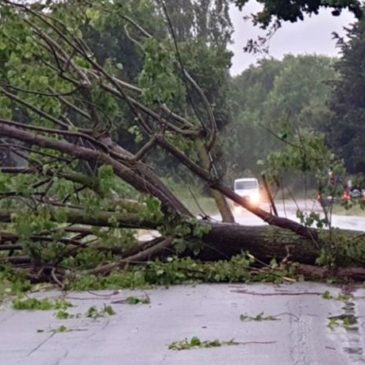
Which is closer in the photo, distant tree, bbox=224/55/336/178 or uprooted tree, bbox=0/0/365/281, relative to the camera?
uprooted tree, bbox=0/0/365/281

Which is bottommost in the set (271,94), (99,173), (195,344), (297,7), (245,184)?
(195,344)

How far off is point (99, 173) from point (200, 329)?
4152 mm

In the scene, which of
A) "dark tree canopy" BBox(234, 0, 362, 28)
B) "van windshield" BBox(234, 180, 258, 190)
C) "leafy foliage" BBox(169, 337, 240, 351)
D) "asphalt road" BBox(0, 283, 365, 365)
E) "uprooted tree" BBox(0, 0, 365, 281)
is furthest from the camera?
"van windshield" BBox(234, 180, 258, 190)

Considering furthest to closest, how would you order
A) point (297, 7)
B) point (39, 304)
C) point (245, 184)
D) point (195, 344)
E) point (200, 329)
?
point (245, 184) → point (297, 7) → point (39, 304) → point (200, 329) → point (195, 344)

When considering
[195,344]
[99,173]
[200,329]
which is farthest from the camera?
[99,173]

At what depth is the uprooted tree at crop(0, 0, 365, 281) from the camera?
13266 millimetres

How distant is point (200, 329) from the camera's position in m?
9.55

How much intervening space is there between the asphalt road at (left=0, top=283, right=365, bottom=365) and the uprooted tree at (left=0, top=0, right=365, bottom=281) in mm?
984

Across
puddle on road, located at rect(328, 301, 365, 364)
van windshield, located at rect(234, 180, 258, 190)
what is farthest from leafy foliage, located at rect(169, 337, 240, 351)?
van windshield, located at rect(234, 180, 258, 190)

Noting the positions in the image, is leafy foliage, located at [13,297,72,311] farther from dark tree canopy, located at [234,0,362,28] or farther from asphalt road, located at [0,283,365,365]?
dark tree canopy, located at [234,0,362,28]

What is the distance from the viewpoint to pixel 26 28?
14.2 meters

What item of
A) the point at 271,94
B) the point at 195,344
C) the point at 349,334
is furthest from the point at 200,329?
the point at 271,94

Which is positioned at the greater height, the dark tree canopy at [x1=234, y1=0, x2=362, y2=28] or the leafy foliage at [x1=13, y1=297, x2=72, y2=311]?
the dark tree canopy at [x1=234, y1=0, x2=362, y2=28]

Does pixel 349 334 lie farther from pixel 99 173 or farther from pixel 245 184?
pixel 245 184
